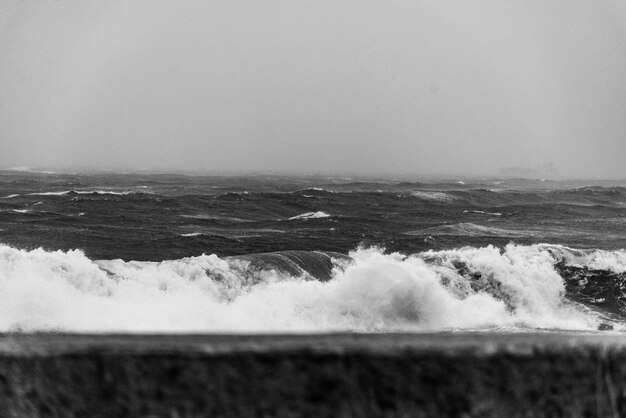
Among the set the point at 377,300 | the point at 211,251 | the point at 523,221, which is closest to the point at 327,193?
the point at 523,221

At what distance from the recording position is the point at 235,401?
1.03 m

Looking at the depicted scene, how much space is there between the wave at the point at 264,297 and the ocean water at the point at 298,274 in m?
0.03

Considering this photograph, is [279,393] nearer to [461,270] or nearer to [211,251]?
[461,270]

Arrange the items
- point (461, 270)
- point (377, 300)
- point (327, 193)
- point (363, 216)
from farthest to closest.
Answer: point (327, 193), point (363, 216), point (461, 270), point (377, 300)

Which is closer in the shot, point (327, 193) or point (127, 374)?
point (127, 374)

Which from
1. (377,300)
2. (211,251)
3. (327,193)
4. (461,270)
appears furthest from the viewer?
(327,193)

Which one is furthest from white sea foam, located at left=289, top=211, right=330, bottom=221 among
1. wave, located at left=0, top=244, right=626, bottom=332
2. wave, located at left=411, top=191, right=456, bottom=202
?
wave, located at left=411, top=191, right=456, bottom=202

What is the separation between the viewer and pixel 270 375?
1.02m

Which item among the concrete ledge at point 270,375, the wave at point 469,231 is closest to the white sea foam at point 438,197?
the wave at point 469,231

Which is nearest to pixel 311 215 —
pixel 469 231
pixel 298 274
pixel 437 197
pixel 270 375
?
pixel 469 231

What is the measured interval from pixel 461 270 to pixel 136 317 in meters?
9.24

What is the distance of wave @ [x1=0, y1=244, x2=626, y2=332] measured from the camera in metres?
10.5

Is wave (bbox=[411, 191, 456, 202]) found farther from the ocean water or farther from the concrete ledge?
the concrete ledge

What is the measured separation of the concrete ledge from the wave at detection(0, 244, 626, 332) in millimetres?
8784
